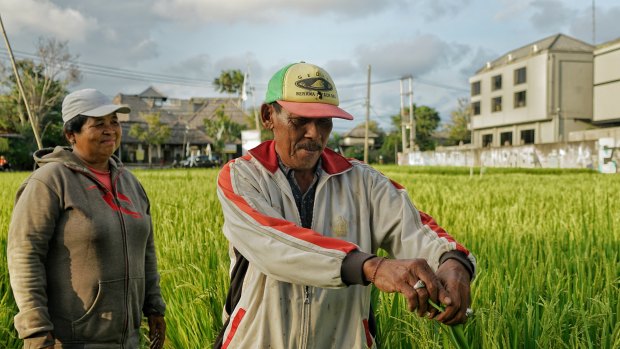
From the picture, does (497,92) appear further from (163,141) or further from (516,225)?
(516,225)

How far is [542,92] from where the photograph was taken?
116 feet

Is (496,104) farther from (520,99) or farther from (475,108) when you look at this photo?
(520,99)

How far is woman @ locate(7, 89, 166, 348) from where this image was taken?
1.95 m

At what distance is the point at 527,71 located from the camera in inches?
1453

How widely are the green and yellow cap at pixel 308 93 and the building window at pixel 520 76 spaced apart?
38.7m

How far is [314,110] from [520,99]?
39.2 meters

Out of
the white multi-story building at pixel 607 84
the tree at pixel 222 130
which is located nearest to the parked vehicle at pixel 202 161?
the tree at pixel 222 130

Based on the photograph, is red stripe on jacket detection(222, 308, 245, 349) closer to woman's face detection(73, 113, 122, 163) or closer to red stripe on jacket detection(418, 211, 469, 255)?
red stripe on jacket detection(418, 211, 469, 255)

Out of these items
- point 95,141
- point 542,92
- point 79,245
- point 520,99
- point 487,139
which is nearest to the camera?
point 79,245

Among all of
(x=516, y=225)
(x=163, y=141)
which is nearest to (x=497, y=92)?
(x=163, y=141)

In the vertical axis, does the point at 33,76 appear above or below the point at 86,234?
above

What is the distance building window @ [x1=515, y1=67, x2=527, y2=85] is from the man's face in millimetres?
38664

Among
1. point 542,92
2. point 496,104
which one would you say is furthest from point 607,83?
point 496,104

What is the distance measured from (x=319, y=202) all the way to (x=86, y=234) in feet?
3.02
